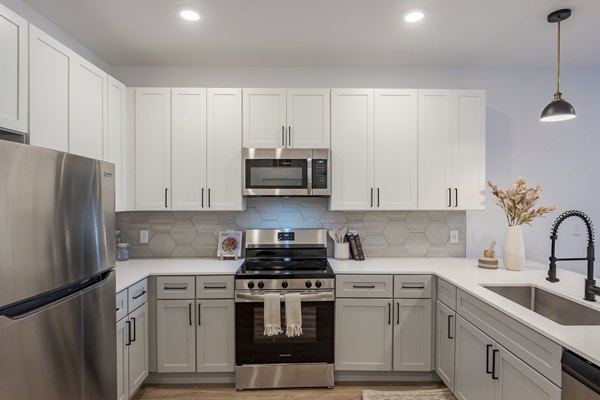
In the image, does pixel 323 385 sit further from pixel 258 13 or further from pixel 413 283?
pixel 258 13

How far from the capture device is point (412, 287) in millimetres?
2443

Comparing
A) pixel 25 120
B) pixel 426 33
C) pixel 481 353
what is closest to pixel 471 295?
pixel 481 353

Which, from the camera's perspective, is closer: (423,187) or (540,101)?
(423,187)

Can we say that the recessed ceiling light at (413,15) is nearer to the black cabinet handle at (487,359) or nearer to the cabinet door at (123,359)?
the black cabinet handle at (487,359)

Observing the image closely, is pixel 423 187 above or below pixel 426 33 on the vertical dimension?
below

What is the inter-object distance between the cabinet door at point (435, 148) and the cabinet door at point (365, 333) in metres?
0.97

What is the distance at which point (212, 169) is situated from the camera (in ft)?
8.71

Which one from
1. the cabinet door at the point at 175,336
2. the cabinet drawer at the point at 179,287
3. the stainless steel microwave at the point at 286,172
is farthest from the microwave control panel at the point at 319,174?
the cabinet door at the point at 175,336

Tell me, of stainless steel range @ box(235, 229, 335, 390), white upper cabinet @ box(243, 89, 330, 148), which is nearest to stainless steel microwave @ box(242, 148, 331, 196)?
white upper cabinet @ box(243, 89, 330, 148)

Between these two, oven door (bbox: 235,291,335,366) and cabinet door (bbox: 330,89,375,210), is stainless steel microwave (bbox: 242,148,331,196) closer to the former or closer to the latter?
cabinet door (bbox: 330,89,375,210)

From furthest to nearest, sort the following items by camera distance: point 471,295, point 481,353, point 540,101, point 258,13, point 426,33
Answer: point 540,101
point 426,33
point 258,13
point 471,295
point 481,353

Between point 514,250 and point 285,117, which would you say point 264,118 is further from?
point 514,250

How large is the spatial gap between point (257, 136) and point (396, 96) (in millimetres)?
1257

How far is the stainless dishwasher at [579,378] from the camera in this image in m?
1.08
